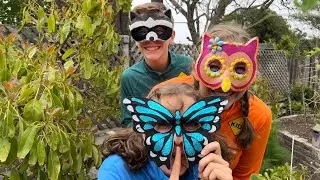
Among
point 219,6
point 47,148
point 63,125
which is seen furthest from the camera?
point 219,6

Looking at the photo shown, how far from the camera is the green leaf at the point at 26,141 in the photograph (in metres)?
1.77

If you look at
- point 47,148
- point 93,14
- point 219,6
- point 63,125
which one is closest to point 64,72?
point 63,125

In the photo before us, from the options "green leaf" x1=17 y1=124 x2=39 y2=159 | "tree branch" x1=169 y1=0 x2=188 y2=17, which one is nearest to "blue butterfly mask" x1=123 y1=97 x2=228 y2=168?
"green leaf" x1=17 y1=124 x2=39 y2=159

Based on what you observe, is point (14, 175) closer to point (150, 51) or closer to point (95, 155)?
point (95, 155)

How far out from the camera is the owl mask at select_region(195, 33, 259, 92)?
1.49 meters

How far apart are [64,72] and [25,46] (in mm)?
245

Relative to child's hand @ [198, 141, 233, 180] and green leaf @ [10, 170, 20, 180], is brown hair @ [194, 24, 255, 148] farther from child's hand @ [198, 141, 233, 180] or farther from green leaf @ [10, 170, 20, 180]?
green leaf @ [10, 170, 20, 180]

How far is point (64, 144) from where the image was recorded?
1.94m

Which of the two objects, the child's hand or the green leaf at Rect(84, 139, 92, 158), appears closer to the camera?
the child's hand

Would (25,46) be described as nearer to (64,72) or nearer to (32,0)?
(64,72)

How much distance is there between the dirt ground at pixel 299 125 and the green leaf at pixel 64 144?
4045mm

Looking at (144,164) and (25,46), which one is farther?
(25,46)

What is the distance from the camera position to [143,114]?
1.15m

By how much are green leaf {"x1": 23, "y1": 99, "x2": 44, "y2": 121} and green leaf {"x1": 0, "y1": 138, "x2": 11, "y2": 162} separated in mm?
120
